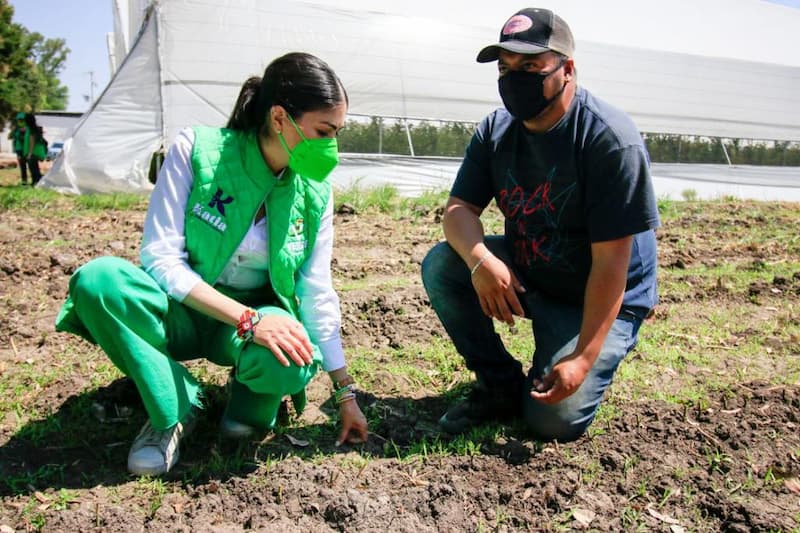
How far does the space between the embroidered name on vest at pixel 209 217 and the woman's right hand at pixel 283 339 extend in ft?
1.14

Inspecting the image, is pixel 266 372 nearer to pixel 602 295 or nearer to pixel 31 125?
pixel 602 295

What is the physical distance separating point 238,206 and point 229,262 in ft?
0.63

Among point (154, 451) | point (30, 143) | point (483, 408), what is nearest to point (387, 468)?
point (483, 408)

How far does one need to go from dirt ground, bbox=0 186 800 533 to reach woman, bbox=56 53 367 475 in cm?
15

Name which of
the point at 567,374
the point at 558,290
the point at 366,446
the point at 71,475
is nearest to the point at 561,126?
the point at 558,290

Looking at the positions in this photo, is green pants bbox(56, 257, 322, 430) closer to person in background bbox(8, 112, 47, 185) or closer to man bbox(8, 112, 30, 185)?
person in background bbox(8, 112, 47, 185)

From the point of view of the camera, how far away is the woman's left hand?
7.79ft

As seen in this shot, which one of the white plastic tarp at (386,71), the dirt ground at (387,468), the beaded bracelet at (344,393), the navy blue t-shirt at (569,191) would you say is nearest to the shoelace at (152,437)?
the dirt ground at (387,468)

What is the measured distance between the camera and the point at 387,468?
2.29m

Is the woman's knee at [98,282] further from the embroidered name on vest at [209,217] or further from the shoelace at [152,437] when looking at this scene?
the shoelace at [152,437]

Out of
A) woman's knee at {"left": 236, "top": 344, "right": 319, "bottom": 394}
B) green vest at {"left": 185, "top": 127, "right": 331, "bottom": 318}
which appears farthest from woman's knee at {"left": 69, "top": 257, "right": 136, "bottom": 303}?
woman's knee at {"left": 236, "top": 344, "right": 319, "bottom": 394}

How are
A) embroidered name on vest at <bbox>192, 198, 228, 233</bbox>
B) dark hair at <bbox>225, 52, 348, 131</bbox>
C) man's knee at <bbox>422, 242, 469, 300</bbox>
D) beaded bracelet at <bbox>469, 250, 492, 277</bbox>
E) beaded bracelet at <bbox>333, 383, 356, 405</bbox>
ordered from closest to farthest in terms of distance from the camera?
dark hair at <bbox>225, 52, 348, 131</bbox> < embroidered name on vest at <bbox>192, 198, 228, 233</bbox> < beaded bracelet at <bbox>333, 383, 356, 405</bbox> < beaded bracelet at <bbox>469, 250, 492, 277</bbox> < man's knee at <bbox>422, 242, 469, 300</bbox>

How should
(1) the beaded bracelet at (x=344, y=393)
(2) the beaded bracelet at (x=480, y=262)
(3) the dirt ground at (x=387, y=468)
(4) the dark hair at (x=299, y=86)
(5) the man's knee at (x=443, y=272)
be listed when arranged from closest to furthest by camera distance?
(3) the dirt ground at (x=387, y=468) → (4) the dark hair at (x=299, y=86) → (1) the beaded bracelet at (x=344, y=393) → (2) the beaded bracelet at (x=480, y=262) → (5) the man's knee at (x=443, y=272)

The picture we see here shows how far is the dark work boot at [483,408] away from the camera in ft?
8.51
